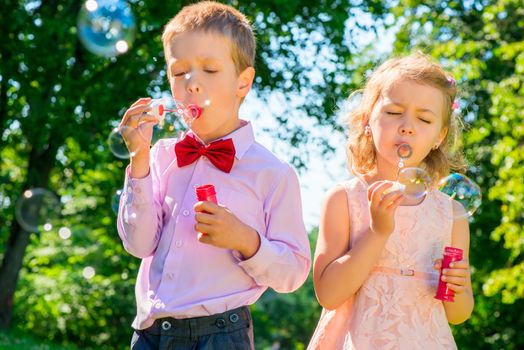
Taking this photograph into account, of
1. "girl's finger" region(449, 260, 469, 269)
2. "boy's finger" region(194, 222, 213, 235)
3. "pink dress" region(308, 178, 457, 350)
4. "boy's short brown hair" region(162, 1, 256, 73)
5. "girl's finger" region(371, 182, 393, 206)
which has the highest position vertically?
"boy's short brown hair" region(162, 1, 256, 73)

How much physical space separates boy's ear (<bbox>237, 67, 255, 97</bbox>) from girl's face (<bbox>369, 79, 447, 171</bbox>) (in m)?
0.52

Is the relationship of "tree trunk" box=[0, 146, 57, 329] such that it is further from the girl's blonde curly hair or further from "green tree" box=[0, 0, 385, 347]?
the girl's blonde curly hair

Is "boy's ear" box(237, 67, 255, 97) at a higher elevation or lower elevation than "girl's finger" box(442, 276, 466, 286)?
higher

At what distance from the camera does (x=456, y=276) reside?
316cm

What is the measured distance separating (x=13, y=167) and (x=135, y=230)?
47.5 feet

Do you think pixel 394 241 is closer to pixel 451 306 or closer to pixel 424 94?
pixel 451 306

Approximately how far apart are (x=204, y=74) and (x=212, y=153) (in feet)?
0.90

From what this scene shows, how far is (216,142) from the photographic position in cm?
308

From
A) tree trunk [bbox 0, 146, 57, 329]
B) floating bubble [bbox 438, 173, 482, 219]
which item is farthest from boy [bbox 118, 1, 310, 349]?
tree trunk [bbox 0, 146, 57, 329]

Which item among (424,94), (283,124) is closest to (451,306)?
(424,94)

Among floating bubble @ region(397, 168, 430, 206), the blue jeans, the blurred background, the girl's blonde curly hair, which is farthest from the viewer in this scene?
the blurred background

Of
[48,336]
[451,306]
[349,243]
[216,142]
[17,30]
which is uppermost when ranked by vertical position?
[216,142]

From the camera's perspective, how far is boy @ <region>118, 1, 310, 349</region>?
9.42ft

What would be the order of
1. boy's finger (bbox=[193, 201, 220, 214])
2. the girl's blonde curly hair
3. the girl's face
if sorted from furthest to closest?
1. the girl's blonde curly hair
2. the girl's face
3. boy's finger (bbox=[193, 201, 220, 214])
